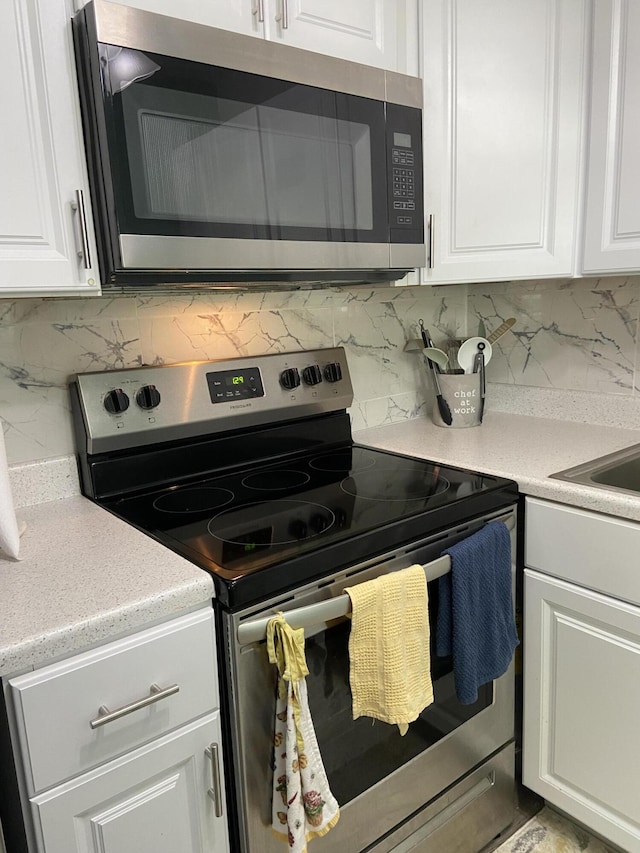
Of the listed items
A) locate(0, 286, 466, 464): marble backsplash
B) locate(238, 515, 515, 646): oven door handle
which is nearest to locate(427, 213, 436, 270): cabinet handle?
locate(0, 286, 466, 464): marble backsplash

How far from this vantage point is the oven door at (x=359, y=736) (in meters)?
1.03

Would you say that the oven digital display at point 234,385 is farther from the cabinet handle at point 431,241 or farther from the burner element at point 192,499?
the cabinet handle at point 431,241

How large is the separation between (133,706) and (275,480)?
2.22ft

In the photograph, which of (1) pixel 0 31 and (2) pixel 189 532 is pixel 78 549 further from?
(1) pixel 0 31

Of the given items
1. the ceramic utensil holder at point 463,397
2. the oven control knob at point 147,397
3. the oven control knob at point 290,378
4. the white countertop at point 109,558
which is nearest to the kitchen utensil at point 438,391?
the ceramic utensil holder at point 463,397

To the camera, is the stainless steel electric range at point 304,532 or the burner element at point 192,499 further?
the burner element at point 192,499

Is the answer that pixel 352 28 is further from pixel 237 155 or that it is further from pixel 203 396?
pixel 203 396

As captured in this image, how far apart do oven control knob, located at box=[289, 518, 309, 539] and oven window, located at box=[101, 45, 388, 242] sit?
1.77ft

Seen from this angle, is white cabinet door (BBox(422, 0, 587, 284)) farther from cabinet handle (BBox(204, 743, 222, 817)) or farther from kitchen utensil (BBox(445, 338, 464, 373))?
cabinet handle (BBox(204, 743, 222, 817))

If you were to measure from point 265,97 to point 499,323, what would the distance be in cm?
110

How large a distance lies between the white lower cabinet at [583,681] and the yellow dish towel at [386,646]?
1.29 ft

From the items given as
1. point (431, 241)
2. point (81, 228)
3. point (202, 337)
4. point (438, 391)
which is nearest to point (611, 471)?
point (438, 391)

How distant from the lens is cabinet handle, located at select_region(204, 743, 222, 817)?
100 cm

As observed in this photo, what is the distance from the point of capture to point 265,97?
119 centimetres
